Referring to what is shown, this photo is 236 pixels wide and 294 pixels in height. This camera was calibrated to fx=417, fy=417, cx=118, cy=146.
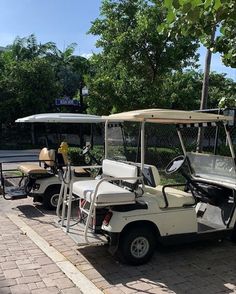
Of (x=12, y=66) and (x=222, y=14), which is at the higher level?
(x=12, y=66)

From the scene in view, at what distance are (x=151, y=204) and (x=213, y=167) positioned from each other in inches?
56.5

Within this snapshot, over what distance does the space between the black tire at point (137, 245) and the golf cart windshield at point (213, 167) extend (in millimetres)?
1409

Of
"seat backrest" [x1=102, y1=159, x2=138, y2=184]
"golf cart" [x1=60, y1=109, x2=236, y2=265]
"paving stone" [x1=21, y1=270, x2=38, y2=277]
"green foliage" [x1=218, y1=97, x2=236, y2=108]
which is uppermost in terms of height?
"green foliage" [x1=218, y1=97, x2=236, y2=108]

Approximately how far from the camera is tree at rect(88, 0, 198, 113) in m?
11.6

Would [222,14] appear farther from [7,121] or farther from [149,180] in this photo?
[7,121]

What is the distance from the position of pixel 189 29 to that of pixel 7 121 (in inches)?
903

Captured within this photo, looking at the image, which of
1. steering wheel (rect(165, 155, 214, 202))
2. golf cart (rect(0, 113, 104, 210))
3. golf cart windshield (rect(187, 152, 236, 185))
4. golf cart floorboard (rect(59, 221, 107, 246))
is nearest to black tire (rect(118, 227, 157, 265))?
golf cart floorboard (rect(59, 221, 107, 246))

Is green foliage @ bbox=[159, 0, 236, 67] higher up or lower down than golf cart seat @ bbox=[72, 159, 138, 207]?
higher up

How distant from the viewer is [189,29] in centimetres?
472

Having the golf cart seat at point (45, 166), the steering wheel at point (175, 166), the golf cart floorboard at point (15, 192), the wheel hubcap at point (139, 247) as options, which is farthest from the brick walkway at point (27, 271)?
the steering wheel at point (175, 166)

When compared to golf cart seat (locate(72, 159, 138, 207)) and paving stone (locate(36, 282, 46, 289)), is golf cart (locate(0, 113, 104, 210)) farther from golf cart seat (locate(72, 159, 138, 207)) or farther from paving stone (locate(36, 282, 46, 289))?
paving stone (locate(36, 282, 46, 289))

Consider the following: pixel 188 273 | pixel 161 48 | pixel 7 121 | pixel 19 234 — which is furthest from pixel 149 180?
pixel 7 121

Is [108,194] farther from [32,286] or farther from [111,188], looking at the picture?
[32,286]

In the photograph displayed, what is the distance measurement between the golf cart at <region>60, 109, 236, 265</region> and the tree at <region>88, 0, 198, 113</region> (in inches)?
239
